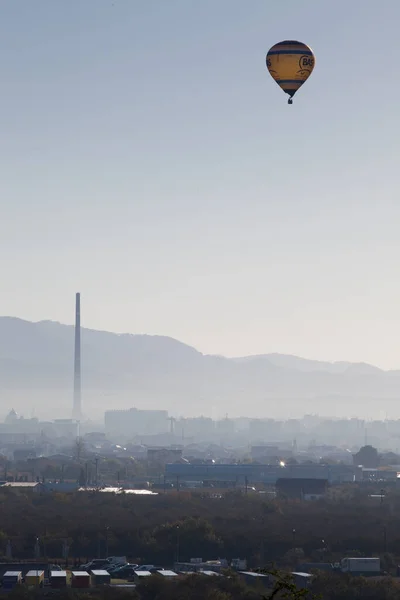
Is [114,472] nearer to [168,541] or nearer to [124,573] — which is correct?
[168,541]

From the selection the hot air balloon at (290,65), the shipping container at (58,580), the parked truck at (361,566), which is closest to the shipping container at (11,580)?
the shipping container at (58,580)

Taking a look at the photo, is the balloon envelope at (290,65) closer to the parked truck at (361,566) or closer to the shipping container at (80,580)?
the parked truck at (361,566)

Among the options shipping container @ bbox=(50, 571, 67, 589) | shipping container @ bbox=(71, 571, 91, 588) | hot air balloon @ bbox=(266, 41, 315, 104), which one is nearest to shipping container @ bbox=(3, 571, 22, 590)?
shipping container @ bbox=(50, 571, 67, 589)

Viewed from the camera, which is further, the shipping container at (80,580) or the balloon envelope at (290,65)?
the balloon envelope at (290,65)

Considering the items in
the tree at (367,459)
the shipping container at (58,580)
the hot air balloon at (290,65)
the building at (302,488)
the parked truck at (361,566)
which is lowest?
the shipping container at (58,580)

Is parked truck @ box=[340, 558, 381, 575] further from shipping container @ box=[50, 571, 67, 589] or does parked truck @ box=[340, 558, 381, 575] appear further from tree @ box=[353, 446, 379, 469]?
tree @ box=[353, 446, 379, 469]

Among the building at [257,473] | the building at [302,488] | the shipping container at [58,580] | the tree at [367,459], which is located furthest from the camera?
the tree at [367,459]

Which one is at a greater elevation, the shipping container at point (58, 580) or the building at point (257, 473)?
the building at point (257, 473)
